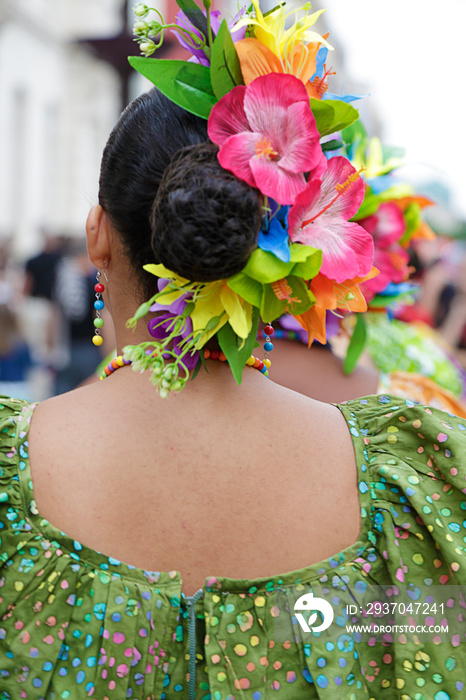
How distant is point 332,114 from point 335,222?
0.62 feet

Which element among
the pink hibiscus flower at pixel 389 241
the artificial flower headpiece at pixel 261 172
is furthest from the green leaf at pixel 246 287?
the pink hibiscus flower at pixel 389 241

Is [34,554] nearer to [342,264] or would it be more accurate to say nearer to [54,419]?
[54,419]

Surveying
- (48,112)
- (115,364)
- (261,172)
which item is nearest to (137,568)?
(115,364)

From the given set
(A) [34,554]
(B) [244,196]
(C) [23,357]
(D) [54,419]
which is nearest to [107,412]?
(D) [54,419]

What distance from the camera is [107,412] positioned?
1228mm

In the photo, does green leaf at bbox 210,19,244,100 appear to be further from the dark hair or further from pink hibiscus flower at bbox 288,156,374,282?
pink hibiscus flower at bbox 288,156,374,282

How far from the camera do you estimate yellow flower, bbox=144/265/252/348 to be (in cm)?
115

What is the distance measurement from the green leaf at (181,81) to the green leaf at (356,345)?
4.17 feet

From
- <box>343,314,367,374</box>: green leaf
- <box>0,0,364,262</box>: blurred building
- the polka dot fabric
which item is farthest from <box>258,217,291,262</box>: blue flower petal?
<box>0,0,364,262</box>: blurred building

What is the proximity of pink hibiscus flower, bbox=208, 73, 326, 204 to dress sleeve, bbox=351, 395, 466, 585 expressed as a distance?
487 mm

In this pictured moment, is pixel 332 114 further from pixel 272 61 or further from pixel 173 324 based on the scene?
pixel 173 324

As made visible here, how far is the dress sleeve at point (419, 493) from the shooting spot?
1.21m

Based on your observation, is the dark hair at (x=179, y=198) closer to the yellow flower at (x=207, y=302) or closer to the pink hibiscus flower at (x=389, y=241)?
the yellow flower at (x=207, y=302)

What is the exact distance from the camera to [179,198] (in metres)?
1.05
